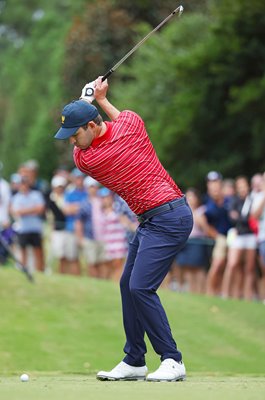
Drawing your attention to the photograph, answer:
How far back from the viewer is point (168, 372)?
9.62 m

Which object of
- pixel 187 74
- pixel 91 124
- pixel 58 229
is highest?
pixel 187 74

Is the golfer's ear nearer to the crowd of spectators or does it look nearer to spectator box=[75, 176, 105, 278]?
the crowd of spectators

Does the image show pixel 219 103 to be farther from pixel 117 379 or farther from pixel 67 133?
pixel 67 133

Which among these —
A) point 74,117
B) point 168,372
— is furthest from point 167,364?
point 74,117

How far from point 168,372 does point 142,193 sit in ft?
4.59

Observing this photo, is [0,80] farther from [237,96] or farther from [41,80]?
[237,96]

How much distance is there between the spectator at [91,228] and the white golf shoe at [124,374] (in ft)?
37.7

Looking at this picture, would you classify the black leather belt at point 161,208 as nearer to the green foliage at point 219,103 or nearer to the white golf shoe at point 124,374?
the white golf shoe at point 124,374

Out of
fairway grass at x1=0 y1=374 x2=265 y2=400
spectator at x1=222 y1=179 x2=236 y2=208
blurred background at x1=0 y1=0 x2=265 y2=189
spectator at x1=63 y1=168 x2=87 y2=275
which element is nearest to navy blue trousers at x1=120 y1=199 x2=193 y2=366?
fairway grass at x1=0 y1=374 x2=265 y2=400

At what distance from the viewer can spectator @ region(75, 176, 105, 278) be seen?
70.8ft

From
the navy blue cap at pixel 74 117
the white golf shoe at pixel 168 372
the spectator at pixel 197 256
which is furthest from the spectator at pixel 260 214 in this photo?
the navy blue cap at pixel 74 117

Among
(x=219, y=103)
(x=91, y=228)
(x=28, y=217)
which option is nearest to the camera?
(x=91, y=228)

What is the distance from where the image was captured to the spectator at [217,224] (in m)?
19.8

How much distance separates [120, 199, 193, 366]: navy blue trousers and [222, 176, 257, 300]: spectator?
865cm
